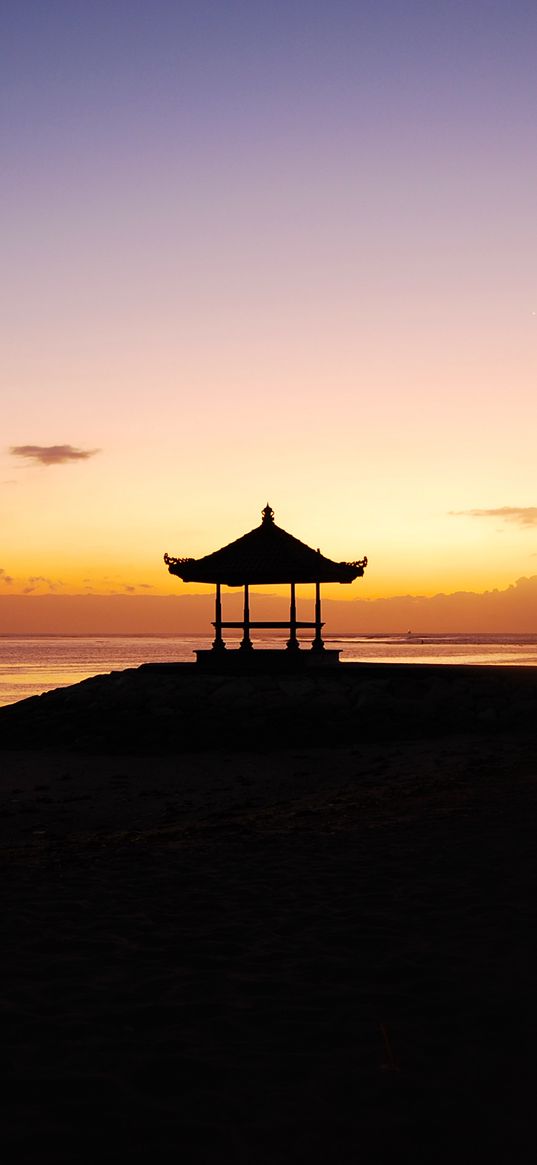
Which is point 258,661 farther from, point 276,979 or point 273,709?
point 276,979

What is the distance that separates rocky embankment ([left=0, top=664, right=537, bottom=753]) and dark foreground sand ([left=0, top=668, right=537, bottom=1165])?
7.22m

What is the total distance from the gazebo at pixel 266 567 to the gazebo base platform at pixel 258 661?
9 cm

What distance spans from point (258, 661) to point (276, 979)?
69.9 ft

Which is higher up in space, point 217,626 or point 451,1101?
point 217,626

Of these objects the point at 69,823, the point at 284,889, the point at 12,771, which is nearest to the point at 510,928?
the point at 284,889

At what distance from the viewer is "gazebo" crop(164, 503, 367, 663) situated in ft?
88.4

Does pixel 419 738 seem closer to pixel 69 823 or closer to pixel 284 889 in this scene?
pixel 69 823

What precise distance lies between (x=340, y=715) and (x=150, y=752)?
4375 millimetres

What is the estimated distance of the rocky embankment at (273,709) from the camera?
2266 centimetres

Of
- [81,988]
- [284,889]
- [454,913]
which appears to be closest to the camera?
[81,988]

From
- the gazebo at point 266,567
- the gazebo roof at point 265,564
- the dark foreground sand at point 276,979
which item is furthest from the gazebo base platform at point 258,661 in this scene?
the dark foreground sand at point 276,979

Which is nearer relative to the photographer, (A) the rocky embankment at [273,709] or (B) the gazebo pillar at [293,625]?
(A) the rocky embankment at [273,709]

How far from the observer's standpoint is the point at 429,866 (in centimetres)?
920

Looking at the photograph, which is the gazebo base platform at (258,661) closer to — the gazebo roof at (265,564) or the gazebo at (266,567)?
the gazebo at (266,567)
